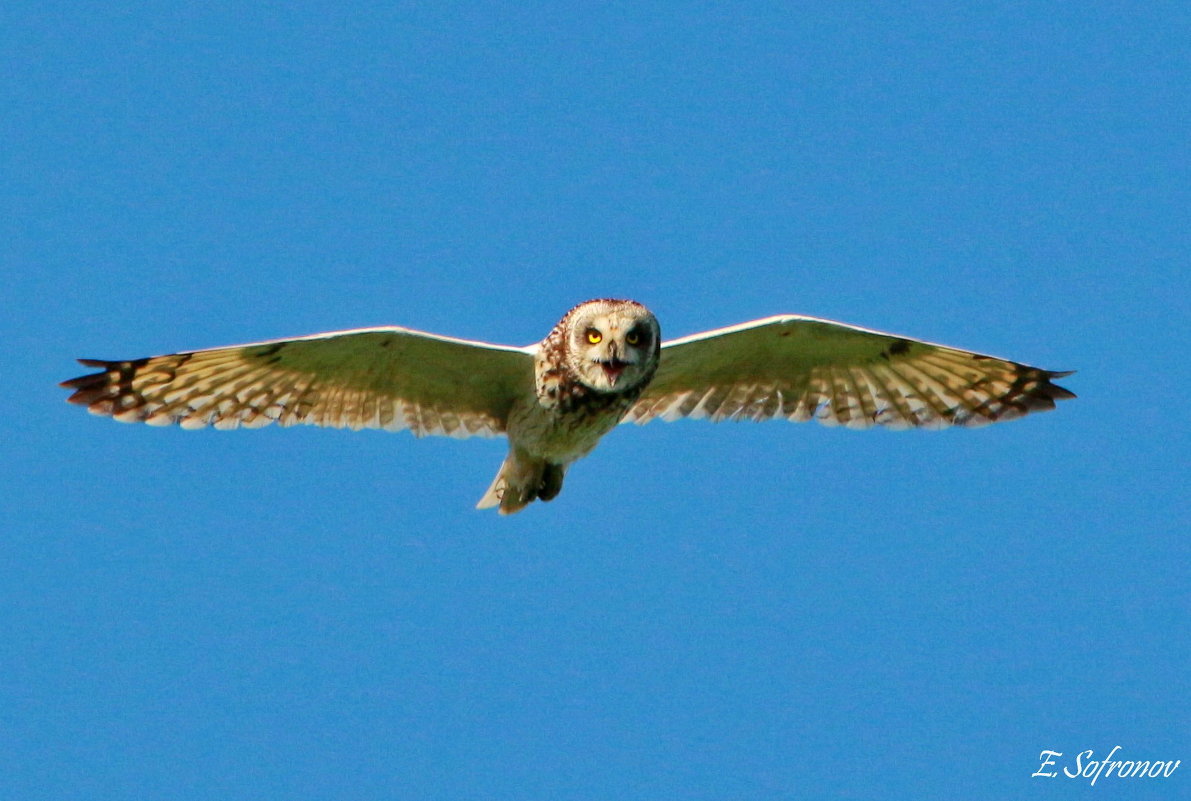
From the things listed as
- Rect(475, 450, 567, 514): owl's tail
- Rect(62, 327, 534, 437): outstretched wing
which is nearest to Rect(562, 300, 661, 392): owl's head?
Rect(62, 327, 534, 437): outstretched wing

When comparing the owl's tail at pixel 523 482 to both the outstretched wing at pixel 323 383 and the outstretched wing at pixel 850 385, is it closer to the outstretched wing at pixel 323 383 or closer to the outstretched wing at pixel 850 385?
the outstretched wing at pixel 323 383

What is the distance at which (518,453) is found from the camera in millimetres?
7488

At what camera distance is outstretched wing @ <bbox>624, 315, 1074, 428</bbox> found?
7.54m

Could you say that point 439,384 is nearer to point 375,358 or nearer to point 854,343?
point 375,358

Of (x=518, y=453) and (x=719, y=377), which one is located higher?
(x=719, y=377)

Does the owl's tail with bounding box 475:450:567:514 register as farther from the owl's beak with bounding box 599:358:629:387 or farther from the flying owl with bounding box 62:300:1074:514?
the owl's beak with bounding box 599:358:629:387

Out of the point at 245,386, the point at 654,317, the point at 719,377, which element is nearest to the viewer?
the point at 654,317

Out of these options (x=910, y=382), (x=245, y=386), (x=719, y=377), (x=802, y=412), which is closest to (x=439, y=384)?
(x=245, y=386)

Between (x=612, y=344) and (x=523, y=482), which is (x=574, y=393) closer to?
(x=612, y=344)

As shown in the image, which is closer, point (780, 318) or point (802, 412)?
point (780, 318)

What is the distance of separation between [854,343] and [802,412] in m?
0.59

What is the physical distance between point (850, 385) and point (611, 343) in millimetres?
1767

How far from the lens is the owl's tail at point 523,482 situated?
24.6 feet

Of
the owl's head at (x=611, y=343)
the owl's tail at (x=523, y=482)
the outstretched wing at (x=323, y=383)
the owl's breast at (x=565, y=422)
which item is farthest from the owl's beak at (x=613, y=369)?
the owl's tail at (x=523, y=482)
